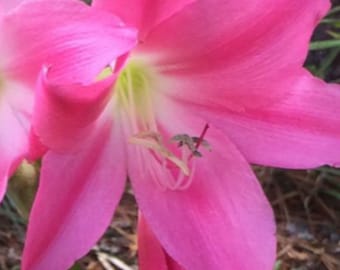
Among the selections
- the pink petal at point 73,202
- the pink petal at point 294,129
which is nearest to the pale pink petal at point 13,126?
the pink petal at point 73,202

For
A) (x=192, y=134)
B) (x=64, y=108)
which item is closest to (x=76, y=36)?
(x=64, y=108)

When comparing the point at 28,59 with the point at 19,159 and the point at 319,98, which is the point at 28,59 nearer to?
the point at 19,159

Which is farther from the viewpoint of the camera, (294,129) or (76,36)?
(294,129)

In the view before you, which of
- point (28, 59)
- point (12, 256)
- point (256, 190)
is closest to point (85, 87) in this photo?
point (28, 59)

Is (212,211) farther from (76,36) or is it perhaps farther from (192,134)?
(76,36)

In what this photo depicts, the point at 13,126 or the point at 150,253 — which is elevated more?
the point at 13,126

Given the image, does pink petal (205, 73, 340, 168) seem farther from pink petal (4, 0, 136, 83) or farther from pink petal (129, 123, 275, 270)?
pink petal (4, 0, 136, 83)

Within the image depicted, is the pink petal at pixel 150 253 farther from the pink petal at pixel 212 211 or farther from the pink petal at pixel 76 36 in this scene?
the pink petal at pixel 76 36
